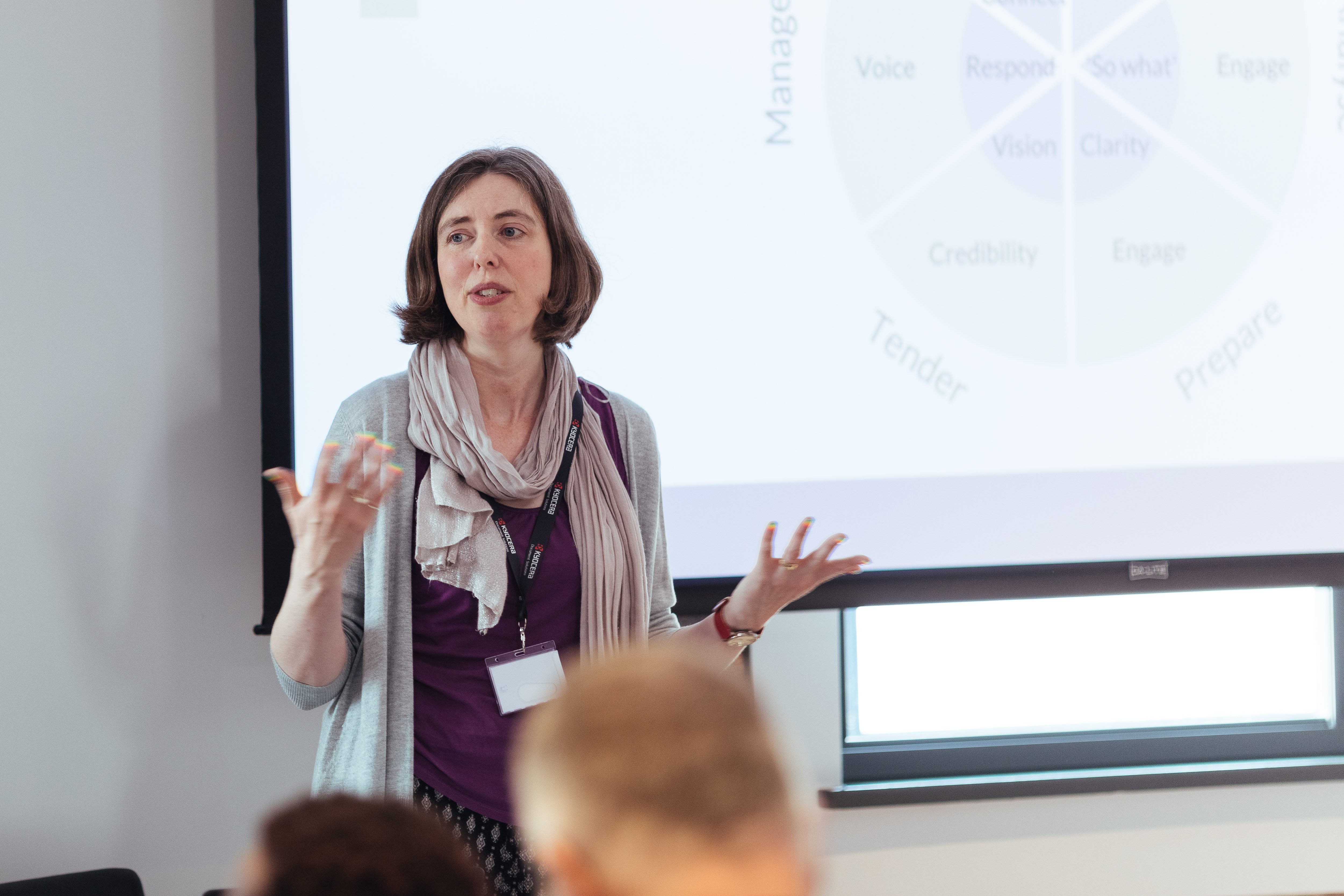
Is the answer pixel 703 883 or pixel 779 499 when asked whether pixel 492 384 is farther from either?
pixel 703 883

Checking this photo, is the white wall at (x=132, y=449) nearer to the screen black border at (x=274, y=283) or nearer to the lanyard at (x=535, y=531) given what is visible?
the screen black border at (x=274, y=283)

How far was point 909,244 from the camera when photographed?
84.4 inches

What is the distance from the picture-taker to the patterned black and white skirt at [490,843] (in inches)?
53.2

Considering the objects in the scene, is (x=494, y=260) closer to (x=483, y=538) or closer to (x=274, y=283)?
(x=483, y=538)

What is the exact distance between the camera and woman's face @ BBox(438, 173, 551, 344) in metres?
1.45

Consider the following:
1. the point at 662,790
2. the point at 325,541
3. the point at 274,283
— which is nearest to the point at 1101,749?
the point at 325,541

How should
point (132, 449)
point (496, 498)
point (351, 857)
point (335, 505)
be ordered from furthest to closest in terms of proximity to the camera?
point (132, 449)
point (496, 498)
point (335, 505)
point (351, 857)

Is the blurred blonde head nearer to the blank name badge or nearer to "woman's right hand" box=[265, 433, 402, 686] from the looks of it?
"woman's right hand" box=[265, 433, 402, 686]

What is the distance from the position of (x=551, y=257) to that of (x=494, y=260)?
0.35 ft

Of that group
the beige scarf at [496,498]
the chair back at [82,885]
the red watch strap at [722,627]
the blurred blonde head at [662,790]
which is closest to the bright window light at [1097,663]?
the red watch strap at [722,627]

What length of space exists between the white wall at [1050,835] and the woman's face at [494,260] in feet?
3.29

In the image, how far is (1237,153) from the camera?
2.23 meters

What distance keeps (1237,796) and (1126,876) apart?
1.07 ft

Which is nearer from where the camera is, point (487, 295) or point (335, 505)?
point (335, 505)
